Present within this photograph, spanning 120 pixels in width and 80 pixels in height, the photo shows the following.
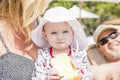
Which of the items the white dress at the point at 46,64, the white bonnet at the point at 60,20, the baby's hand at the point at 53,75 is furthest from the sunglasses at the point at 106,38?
the baby's hand at the point at 53,75

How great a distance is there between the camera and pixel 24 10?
3.22 m

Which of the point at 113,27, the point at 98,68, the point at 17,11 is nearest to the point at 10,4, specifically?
the point at 17,11

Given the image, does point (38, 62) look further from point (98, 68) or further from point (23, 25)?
point (98, 68)

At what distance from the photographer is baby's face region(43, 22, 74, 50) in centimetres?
302

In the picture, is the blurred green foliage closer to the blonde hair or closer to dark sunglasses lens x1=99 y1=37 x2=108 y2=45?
dark sunglasses lens x1=99 y1=37 x2=108 y2=45

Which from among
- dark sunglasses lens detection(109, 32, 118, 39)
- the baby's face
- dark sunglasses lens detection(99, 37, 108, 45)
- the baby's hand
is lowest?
dark sunglasses lens detection(99, 37, 108, 45)

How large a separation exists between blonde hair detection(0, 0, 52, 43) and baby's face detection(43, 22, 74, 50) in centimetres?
20

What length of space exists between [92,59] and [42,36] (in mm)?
1833

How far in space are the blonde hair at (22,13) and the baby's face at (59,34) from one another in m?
0.20

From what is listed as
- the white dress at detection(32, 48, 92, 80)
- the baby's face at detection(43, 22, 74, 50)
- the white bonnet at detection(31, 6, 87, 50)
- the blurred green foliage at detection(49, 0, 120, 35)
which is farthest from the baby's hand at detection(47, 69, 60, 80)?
the blurred green foliage at detection(49, 0, 120, 35)

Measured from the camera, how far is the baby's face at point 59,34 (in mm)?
3021

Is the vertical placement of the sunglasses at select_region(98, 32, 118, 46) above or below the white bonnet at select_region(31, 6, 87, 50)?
below

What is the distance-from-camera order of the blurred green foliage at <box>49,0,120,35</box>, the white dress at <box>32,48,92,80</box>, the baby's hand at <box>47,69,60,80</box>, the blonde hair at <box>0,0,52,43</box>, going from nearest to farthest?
the baby's hand at <box>47,69,60,80</box> < the white dress at <box>32,48,92,80</box> < the blonde hair at <box>0,0,52,43</box> < the blurred green foliage at <box>49,0,120,35</box>

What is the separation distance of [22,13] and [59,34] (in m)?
0.44
